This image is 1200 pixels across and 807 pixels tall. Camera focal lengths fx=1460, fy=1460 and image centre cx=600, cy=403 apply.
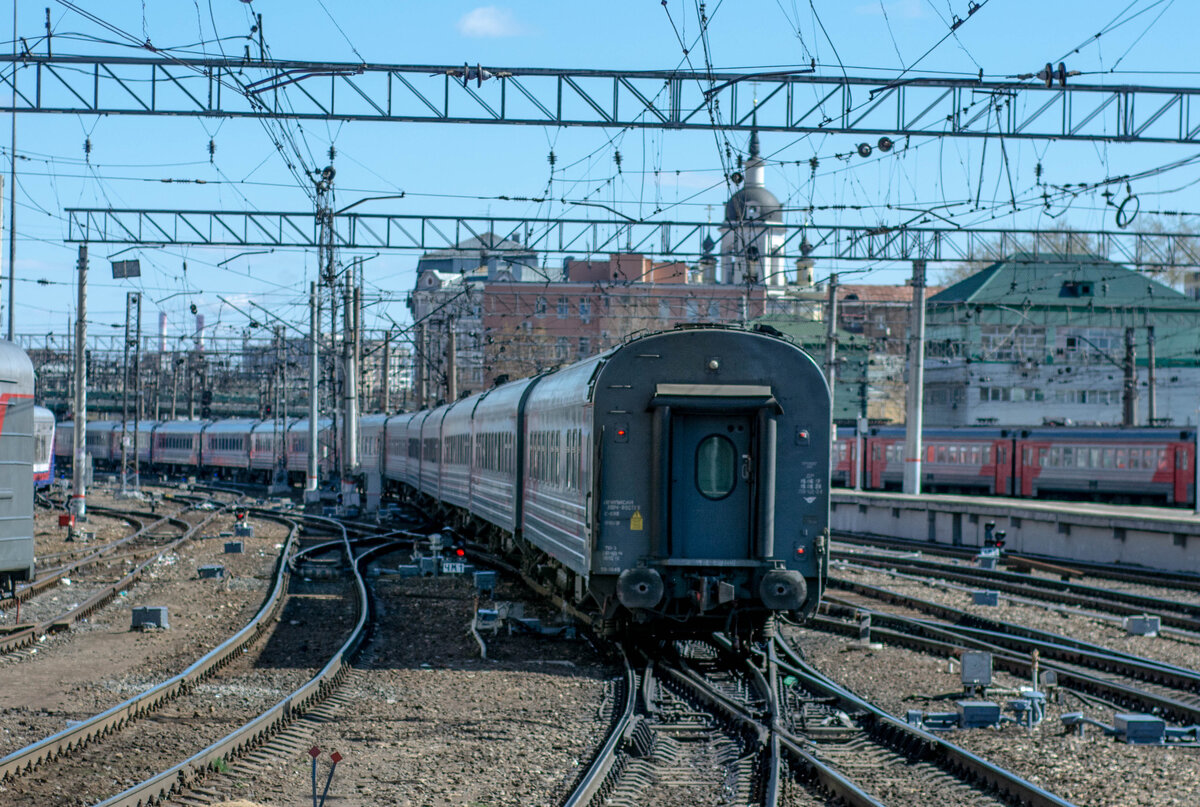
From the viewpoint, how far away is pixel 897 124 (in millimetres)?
20625

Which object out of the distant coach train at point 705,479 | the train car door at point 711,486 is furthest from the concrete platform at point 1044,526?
the train car door at point 711,486

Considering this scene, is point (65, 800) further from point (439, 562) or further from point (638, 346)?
point (439, 562)

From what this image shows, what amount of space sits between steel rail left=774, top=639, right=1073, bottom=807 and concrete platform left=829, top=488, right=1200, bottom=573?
10.1m

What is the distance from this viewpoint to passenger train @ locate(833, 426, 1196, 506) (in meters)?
40.2

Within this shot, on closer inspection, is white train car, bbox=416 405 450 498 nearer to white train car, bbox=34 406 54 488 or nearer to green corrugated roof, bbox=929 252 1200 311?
white train car, bbox=34 406 54 488

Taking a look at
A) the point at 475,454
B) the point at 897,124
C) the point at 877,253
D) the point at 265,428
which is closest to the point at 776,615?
the point at 897,124

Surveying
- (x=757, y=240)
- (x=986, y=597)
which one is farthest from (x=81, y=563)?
(x=757, y=240)

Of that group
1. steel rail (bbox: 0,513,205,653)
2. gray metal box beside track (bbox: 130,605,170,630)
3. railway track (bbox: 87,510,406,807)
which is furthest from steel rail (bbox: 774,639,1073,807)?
steel rail (bbox: 0,513,205,653)

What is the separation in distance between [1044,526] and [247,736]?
2511 centimetres

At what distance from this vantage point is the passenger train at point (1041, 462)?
132ft

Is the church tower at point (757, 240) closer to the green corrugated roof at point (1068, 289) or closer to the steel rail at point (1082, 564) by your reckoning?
the steel rail at point (1082, 564)

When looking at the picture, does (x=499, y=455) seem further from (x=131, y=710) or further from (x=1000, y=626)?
(x=131, y=710)

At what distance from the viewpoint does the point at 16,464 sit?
47.4ft

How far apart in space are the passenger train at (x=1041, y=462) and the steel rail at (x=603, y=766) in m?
31.8
